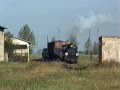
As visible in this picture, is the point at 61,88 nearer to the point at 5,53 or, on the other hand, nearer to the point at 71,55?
the point at 71,55

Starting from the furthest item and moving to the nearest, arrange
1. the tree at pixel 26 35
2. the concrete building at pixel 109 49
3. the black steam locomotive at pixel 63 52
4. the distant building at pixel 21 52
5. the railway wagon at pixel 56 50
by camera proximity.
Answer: the tree at pixel 26 35 < the distant building at pixel 21 52 < the railway wagon at pixel 56 50 < the black steam locomotive at pixel 63 52 < the concrete building at pixel 109 49

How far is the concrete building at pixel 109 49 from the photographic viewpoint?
42.5 metres

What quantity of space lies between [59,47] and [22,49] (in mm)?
11317

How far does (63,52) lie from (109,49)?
62.4 ft

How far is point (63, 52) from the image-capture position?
2415 inches

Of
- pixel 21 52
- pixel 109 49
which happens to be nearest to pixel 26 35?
pixel 21 52

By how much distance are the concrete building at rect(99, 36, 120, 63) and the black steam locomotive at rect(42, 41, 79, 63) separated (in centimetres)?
1643

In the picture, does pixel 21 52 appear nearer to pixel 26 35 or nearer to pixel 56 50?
pixel 56 50

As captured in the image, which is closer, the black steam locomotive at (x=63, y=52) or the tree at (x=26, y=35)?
the black steam locomotive at (x=63, y=52)

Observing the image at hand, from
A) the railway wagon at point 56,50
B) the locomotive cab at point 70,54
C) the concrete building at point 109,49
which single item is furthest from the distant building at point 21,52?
the concrete building at point 109,49

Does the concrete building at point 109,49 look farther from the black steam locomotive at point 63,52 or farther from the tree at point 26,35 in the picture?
the tree at point 26,35

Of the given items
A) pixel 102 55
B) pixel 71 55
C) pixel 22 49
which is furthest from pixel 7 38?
pixel 102 55

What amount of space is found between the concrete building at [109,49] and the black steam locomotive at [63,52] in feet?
53.9

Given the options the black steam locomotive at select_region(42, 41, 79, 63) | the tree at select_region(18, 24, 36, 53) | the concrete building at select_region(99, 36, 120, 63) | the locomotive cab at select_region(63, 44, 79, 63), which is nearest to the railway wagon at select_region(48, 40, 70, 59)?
the black steam locomotive at select_region(42, 41, 79, 63)
